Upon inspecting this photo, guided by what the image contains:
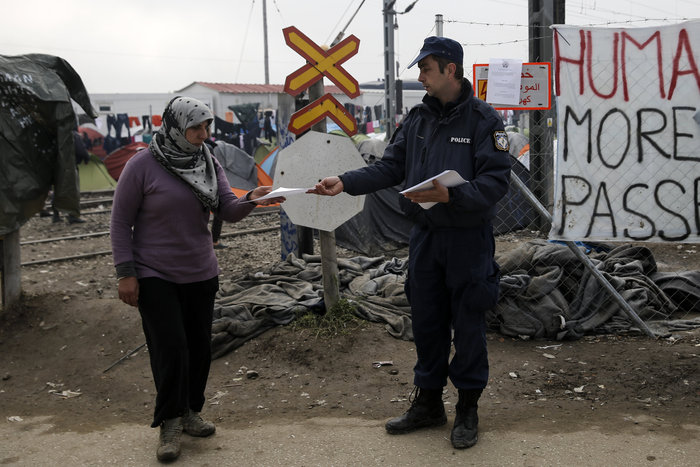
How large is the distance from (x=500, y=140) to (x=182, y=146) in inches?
67.6

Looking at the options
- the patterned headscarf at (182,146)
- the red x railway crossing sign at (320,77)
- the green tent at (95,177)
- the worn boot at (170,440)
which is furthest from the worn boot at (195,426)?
the green tent at (95,177)

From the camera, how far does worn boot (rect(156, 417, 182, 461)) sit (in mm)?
3748

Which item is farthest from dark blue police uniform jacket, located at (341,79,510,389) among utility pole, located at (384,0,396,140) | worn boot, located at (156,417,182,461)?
utility pole, located at (384,0,396,140)

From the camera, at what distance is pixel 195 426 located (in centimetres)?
405

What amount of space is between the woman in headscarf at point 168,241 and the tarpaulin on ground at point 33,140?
281 cm

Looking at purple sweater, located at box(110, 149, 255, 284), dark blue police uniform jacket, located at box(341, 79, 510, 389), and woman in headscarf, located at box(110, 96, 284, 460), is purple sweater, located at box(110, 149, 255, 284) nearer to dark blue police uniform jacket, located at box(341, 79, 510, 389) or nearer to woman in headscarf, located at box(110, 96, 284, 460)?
woman in headscarf, located at box(110, 96, 284, 460)

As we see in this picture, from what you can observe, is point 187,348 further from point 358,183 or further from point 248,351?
point 248,351

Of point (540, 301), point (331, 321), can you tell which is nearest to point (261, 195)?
point (331, 321)

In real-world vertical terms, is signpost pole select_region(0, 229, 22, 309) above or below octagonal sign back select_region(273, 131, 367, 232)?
below

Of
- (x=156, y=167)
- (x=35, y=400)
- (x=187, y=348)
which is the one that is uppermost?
(x=156, y=167)

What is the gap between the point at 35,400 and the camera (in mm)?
5160

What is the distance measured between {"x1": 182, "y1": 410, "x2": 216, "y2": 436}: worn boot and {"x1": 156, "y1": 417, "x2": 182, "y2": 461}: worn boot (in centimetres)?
12

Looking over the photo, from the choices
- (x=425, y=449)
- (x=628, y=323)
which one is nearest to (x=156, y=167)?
(x=425, y=449)

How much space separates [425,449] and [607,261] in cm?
348
